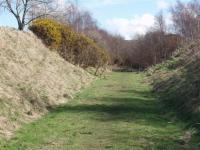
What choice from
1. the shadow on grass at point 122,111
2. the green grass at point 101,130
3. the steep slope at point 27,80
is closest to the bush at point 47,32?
the steep slope at point 27,80

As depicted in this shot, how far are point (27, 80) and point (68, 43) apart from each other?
24723mm

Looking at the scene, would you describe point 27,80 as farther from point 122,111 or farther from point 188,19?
point 188,19

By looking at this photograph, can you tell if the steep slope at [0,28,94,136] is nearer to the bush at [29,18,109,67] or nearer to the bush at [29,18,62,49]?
the bush at [29,18,62,49]

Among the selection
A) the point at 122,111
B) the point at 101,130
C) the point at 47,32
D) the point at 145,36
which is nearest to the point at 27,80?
the point at 122,111

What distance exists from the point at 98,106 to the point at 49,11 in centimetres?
3040

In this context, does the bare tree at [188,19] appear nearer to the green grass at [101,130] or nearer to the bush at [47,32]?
the bush at [47,32]

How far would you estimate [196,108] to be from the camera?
59.8 ft

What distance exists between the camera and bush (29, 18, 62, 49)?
141 ft

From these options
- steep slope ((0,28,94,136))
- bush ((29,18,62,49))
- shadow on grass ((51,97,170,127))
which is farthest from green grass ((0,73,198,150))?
bush ((29,18,62,49))

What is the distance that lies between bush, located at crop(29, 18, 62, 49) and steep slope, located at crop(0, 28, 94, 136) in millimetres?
3043

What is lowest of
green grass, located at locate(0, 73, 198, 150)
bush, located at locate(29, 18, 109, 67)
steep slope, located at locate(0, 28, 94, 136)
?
green grass, located at locate(0, 73, 198, 150)

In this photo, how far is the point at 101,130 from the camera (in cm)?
1622

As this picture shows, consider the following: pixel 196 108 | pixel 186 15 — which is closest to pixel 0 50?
pixel 196 108

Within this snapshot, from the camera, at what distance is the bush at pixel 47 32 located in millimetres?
43094
